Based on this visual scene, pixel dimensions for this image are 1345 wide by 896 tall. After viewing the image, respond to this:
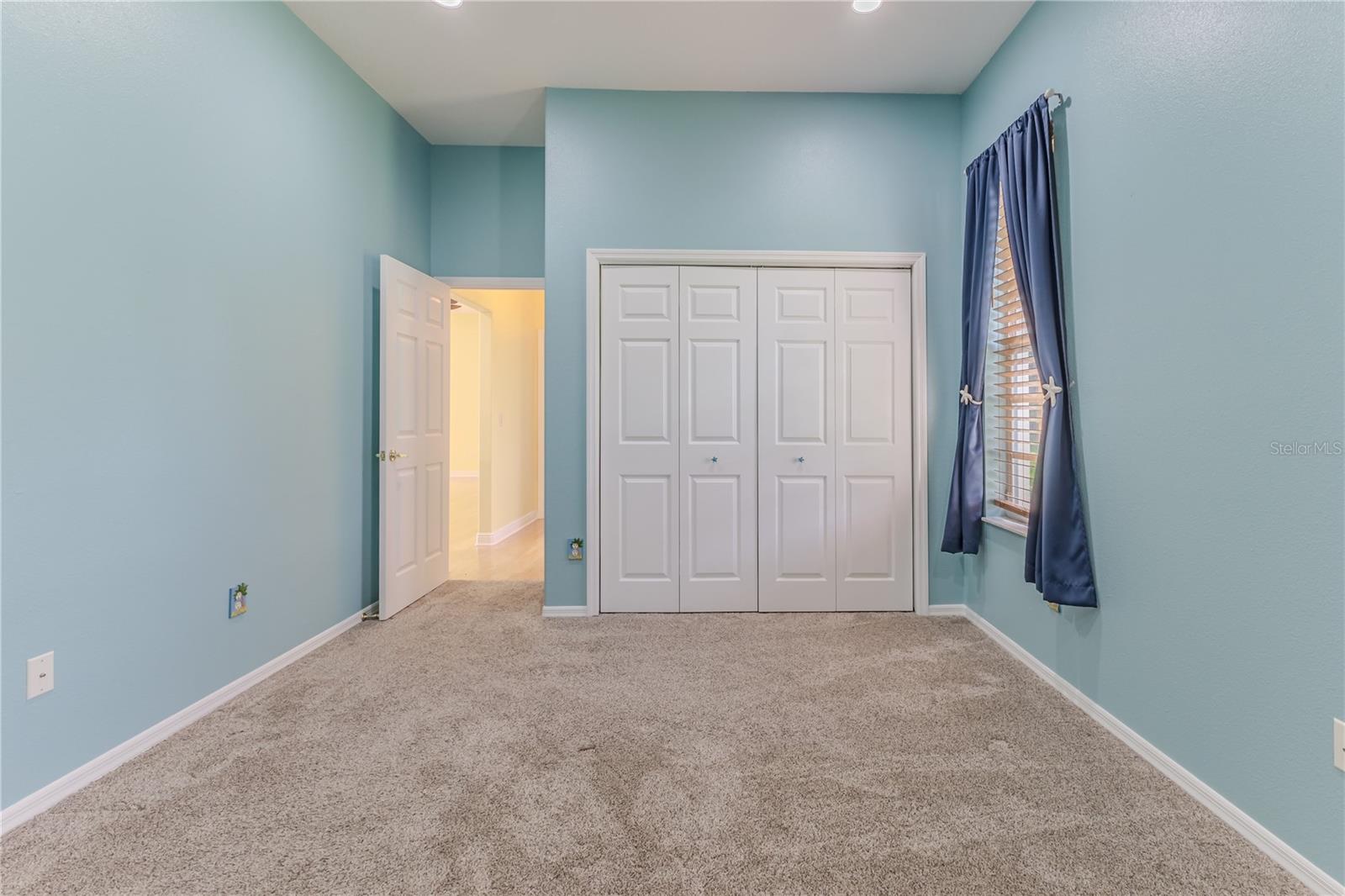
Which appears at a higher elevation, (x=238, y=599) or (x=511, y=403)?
(x=511, y=403)

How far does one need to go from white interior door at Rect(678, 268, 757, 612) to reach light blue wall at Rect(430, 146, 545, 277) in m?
1.27

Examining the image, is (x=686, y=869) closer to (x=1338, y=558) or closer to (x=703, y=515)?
(x=1338, y=558)

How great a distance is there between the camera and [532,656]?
2598mm

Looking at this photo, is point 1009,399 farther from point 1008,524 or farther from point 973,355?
point 1008,524

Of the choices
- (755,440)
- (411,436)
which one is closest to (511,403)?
(411,436)

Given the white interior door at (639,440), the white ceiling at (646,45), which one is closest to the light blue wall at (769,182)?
the white ceiling at (646,45)

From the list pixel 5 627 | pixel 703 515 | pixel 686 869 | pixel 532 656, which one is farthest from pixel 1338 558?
pixel 5 627

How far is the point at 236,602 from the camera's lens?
2.24 m

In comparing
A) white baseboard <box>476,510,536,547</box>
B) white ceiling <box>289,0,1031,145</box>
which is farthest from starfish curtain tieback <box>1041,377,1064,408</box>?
white baseboard <box>476,510,536,547</box>

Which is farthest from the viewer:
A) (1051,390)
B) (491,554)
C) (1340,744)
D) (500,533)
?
(500,533)

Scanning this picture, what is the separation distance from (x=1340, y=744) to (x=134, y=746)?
11.0 ft

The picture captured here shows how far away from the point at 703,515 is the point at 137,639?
Result: 7.76 ft

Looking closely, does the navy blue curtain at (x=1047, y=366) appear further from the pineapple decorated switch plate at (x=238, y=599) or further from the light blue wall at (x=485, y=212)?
the pineapple decorated switch plate at (x=238, y=599)

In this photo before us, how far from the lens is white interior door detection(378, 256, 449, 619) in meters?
3.04
